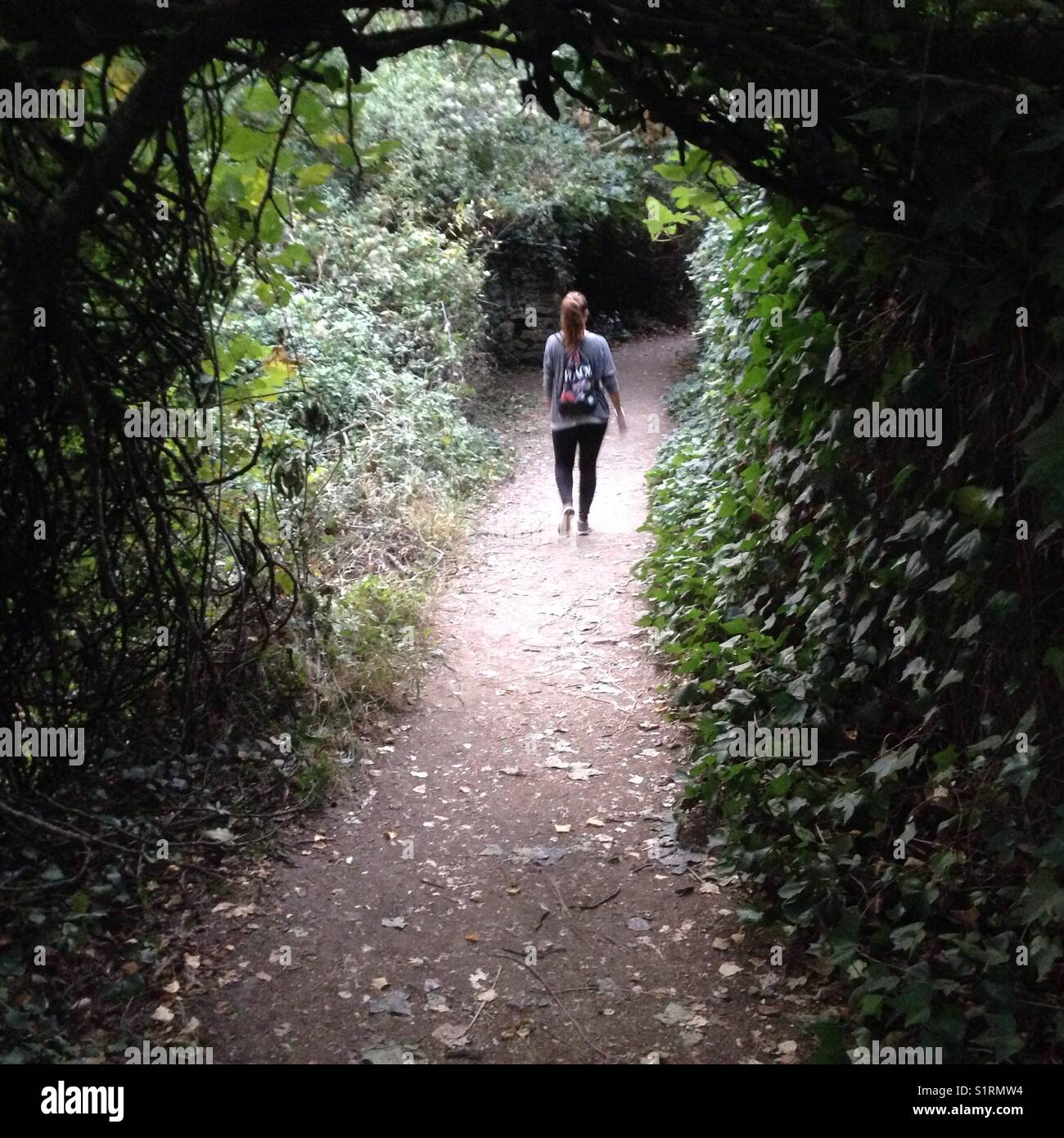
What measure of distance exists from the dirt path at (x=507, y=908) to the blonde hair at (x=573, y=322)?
265 cm

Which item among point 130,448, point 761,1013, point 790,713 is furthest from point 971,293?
point 130,448

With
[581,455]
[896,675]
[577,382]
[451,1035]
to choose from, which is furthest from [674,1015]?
[581,455]

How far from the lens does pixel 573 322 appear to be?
27.9ft

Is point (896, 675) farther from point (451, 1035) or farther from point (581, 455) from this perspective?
→ point (581, 455)

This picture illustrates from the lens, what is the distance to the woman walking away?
857 centimetres

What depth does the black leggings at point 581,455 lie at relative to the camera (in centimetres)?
883

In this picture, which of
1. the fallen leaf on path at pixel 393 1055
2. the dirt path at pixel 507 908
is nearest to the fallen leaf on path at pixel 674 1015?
the dirt path at pixel 507 908

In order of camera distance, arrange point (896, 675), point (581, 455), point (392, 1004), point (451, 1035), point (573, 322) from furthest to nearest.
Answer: point (581, 455) → point (573, 322) → point (896, 675) → point (392, 1004) → point (451, 1035)

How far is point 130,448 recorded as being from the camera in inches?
166

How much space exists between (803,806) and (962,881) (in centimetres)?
79

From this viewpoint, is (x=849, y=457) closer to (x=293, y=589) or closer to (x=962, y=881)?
(x=962, y=881)

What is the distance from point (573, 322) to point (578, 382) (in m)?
0.50

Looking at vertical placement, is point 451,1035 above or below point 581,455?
below

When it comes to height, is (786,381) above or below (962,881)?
above
